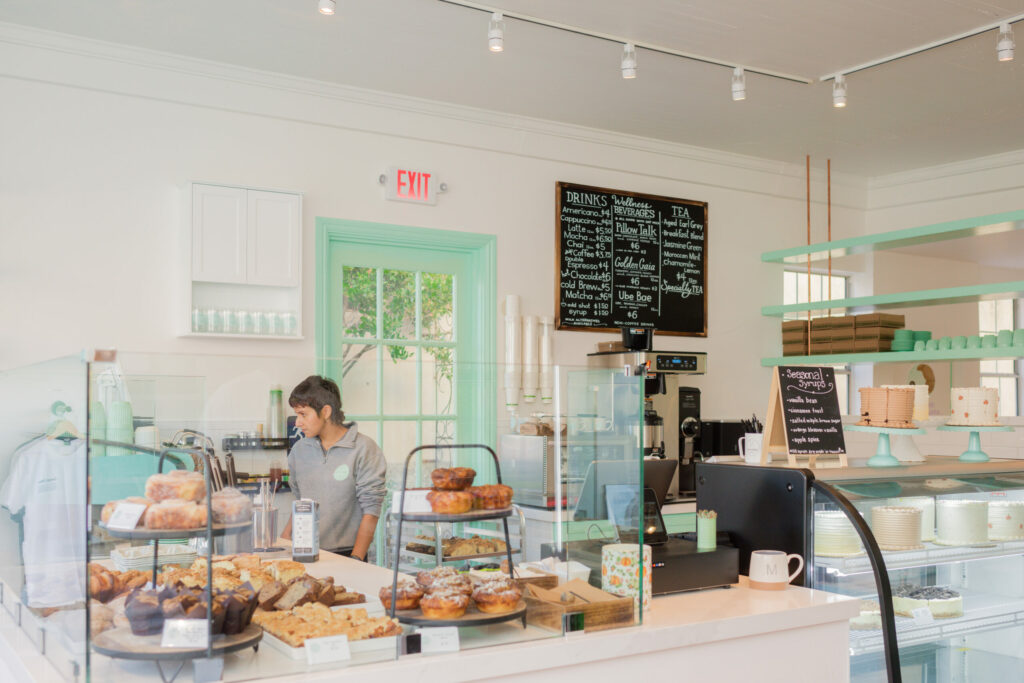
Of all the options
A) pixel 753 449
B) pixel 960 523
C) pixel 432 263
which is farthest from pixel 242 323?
pixel 960 523

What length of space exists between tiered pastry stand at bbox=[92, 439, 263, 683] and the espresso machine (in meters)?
3.75

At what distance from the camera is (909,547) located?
277cm

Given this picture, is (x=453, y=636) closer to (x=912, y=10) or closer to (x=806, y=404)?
(x=806, y=404)

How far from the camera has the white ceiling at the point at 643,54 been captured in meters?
3.83

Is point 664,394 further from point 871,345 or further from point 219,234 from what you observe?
point 219,234

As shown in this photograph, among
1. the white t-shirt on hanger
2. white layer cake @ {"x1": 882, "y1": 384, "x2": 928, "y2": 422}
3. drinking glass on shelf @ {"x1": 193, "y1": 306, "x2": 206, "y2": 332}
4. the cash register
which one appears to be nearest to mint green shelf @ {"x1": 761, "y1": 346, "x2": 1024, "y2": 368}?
white layer cake @ {"x1": 882, "y1": 384, "x2": 928, "y2": 422}

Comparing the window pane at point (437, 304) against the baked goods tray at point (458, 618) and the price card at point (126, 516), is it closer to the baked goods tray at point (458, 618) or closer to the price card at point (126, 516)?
the baked goods tray at point (458, 618)

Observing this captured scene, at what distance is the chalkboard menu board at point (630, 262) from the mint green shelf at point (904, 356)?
25.1 inches

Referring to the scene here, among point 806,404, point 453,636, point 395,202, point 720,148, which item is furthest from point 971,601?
point 720,148

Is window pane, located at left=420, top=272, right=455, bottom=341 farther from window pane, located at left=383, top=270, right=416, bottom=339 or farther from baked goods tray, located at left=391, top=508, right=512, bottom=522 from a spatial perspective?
baked goods tray, located at left=391, top=508, right=512, bottom=522

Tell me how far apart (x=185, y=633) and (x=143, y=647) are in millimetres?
67

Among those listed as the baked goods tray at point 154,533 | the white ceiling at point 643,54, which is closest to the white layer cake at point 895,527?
the baked goods tray at point 154,533

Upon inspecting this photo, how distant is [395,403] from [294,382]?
0.21 m

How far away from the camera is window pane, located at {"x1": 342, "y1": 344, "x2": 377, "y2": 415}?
1.89 meters
